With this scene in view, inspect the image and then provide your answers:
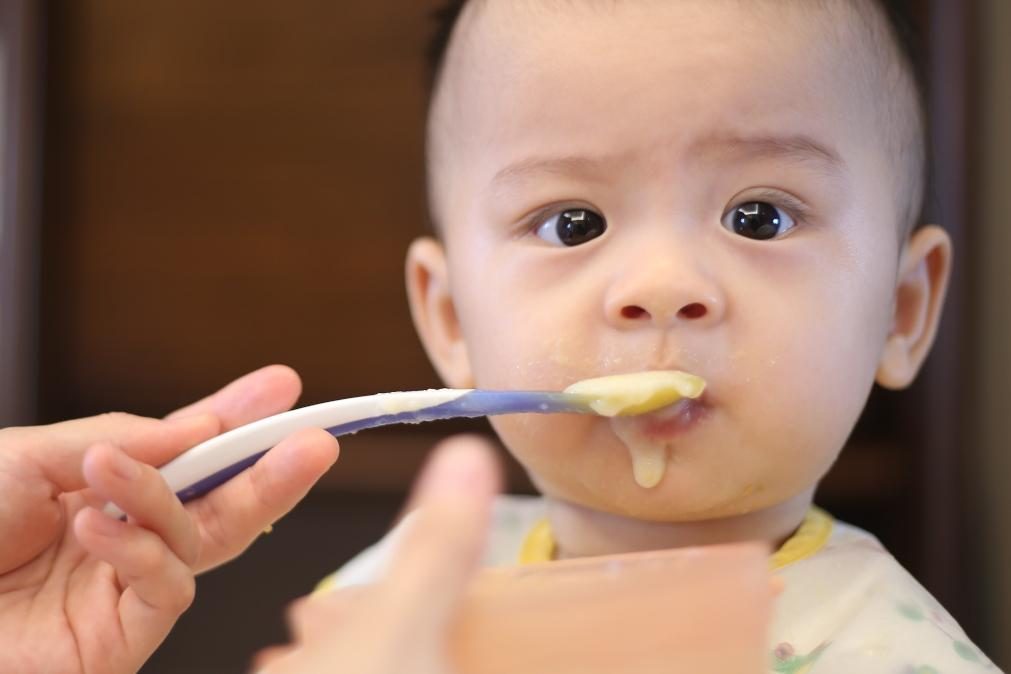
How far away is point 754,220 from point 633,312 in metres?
0.11

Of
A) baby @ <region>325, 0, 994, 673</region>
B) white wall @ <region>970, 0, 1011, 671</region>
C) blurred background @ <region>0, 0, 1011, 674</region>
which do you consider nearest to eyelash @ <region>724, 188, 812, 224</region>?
baby @ <region>325, 0, 994, 673</region>

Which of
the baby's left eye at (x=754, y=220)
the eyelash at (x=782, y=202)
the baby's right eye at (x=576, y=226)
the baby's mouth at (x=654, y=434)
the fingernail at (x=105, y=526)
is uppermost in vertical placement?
the eyelash at (x=782, y=202)

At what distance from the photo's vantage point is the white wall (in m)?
1.14

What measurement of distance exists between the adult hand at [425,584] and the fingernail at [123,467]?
0.73 feet

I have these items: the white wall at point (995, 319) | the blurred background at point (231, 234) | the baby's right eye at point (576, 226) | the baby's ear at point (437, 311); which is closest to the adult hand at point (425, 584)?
the baby's right eye at point (576, 226)

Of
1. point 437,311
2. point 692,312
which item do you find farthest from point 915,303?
point 437,311

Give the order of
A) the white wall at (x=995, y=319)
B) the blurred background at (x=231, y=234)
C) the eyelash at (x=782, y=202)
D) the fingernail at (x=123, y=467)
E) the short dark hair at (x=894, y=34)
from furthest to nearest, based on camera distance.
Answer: the blurred background at (x=231, y=234), the white wall at (x=995, y=319), the short dark hair at (x=894, y=34), the eyelash at (x=782, y=202), the fingernail at (x=123, y=467)

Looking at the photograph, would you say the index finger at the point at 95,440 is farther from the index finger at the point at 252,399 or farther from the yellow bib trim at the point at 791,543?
the yellow bib trim at the point at 791,543

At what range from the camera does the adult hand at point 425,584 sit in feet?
1.30

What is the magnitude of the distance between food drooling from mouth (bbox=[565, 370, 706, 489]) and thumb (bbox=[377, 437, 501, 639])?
0.79ft

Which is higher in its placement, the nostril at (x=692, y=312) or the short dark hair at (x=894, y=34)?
the short dark hair at (x=894, y=34)

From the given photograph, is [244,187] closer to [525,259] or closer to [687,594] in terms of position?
[525,259]

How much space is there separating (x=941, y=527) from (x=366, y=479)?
0.74m

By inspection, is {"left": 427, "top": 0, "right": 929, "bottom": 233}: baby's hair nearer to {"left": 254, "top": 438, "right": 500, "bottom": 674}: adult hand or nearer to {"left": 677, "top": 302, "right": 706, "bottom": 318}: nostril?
{"left": 677, "top": 302, "right": 706, "bottom": 318}: nostril
